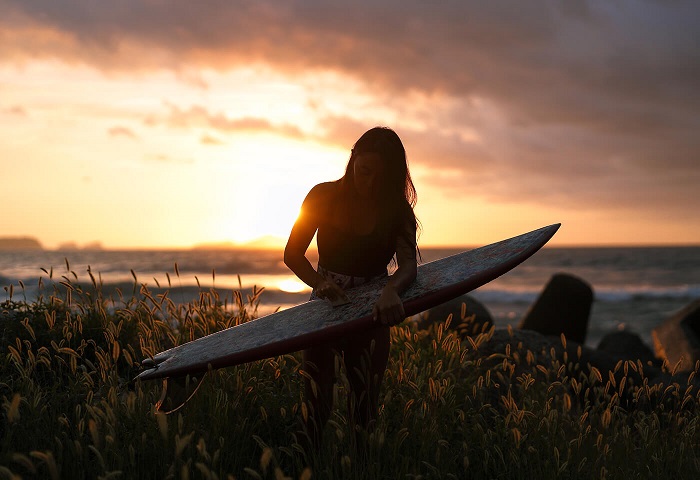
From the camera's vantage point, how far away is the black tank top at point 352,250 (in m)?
3.98

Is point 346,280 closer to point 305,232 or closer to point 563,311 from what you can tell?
point 305,232

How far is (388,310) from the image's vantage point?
336 centimetres

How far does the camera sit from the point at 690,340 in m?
11.1

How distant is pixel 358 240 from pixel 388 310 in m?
0.74

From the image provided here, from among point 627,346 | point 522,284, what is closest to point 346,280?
point 627,346

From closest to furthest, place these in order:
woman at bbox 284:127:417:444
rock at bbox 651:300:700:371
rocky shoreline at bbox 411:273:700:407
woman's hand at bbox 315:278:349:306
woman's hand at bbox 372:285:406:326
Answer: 1. woman's hand at bbox 372:285:406:326
2. woman's hand at bbox 315:278:349:306
3. woman at bbox 284:127:417:444
4. rocky shoreline at bbox 411:273:700:407
5. rock at bbox 651:300:700:371

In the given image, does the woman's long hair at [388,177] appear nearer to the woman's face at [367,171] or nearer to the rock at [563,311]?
the woman's face at [367,171]

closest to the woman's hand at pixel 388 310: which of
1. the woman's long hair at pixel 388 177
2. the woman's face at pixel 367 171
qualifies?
the woman's long hair at pixel 388 177

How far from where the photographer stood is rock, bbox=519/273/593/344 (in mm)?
12961

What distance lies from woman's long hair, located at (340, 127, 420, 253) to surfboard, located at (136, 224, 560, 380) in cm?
41

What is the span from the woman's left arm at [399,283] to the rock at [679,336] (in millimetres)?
8289

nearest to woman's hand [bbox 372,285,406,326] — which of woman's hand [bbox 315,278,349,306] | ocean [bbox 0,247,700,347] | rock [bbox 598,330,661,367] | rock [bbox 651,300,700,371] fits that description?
woman's hand [bbox 315,278,349,306]

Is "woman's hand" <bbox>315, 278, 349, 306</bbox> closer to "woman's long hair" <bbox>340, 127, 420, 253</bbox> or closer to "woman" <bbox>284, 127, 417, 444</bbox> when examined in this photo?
"woman" <bbox>284, 127, 417, 444</bbox>

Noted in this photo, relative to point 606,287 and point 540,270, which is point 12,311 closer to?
point 606,287
